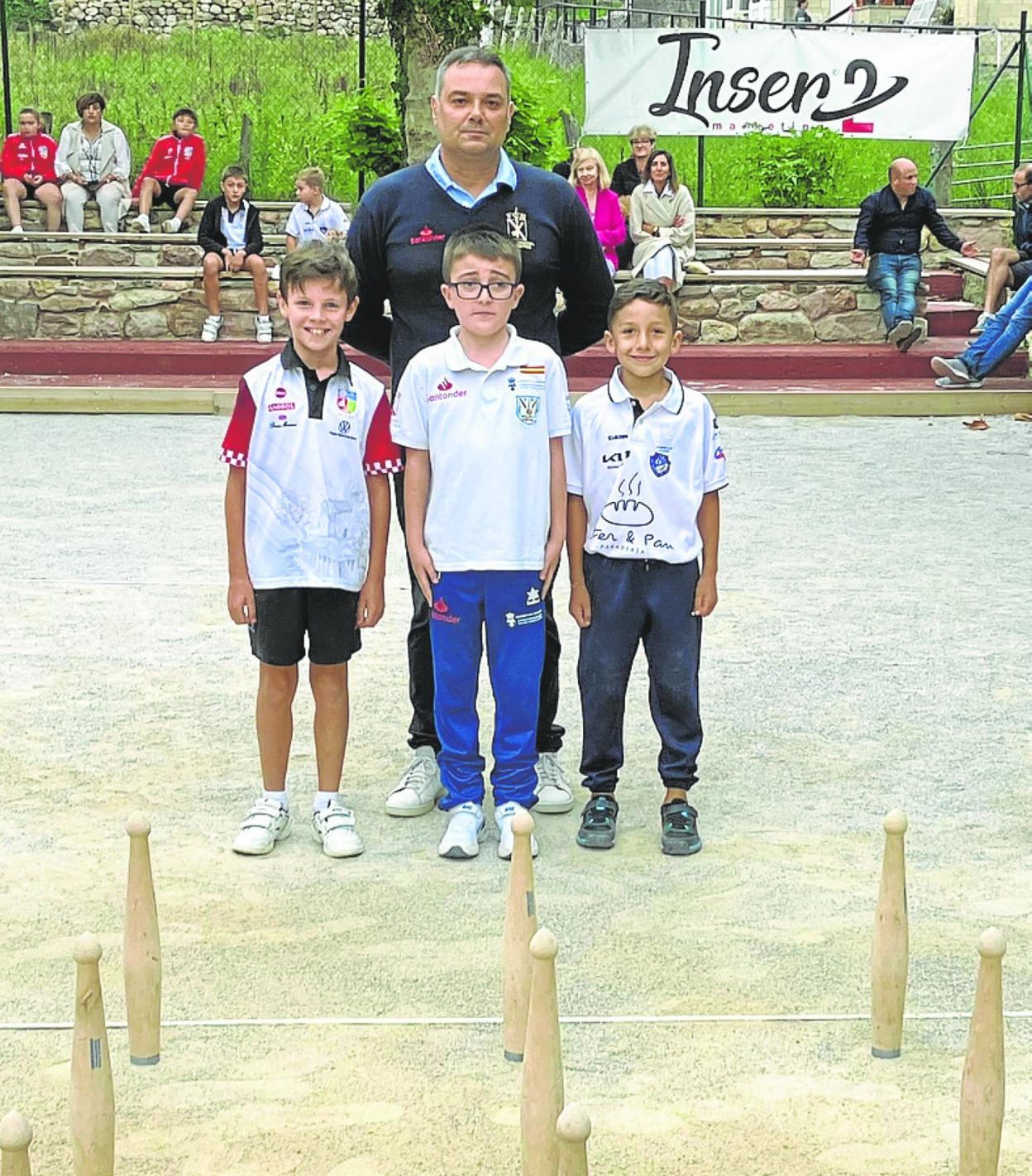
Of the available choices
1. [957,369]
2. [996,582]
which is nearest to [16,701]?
[996,582]

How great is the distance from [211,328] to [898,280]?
6.15m

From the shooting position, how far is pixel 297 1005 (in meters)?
3.97

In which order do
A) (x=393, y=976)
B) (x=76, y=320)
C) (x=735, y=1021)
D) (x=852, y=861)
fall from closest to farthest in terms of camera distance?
1. (x=735, y=1021)
2. (x=393, y=976)
3. (x=852, y=861)
4. (x=76, y=320)

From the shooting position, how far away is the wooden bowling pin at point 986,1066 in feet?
9.91

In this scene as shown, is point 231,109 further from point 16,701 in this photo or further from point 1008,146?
point 16,701

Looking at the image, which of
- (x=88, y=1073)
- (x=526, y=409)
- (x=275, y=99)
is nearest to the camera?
(x=88, y=1073)

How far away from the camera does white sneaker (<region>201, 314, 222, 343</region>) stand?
1548cm

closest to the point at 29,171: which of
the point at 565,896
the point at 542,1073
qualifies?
the point at 565,896

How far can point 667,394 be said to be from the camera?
494 centimetres

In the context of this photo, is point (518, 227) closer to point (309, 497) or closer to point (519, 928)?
point (309, 497)

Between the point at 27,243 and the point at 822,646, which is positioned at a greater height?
the point at 27,243

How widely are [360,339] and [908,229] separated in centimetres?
1075

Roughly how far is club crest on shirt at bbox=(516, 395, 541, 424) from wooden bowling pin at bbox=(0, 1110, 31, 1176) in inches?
108

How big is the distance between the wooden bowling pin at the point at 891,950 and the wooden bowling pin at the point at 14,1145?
184 cm
